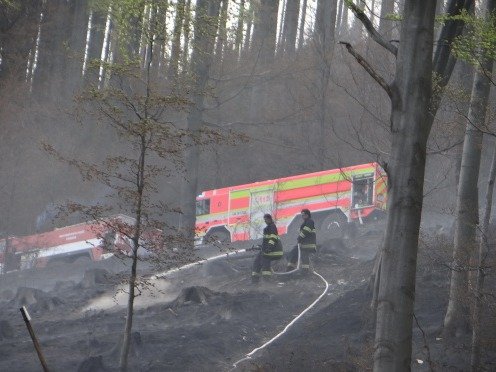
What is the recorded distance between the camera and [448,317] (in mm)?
12312

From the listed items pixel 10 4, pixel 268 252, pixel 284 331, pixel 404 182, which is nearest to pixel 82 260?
pixel 268 252

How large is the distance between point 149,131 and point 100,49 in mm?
25317

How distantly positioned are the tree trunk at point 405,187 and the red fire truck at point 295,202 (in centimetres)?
1861

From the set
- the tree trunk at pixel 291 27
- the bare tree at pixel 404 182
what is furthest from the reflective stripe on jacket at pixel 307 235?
the tree trunk at pixel 291 27

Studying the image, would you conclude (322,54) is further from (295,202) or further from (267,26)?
(295,202)

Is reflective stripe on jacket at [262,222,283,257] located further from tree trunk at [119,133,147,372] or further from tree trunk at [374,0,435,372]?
tree trunk at [374,0,435,372]

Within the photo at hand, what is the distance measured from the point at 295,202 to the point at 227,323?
12.2 metres

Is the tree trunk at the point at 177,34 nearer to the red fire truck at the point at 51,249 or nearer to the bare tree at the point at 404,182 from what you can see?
the bare tree at the point at 404,182

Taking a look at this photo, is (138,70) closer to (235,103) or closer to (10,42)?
(10,42)

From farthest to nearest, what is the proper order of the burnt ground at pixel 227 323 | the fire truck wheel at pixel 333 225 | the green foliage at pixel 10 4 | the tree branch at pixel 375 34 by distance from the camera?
1. the fire truck wheel at pixel 333 225
2. the green foliage at pixel 10 4
3. the burnt ground at pixel 227 323
4. the tree branch at pixel 375 34

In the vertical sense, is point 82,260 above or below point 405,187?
below

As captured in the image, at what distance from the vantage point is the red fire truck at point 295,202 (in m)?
26.5

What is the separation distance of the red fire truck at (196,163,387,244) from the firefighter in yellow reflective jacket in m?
5.90

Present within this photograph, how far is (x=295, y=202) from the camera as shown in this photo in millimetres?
27609
